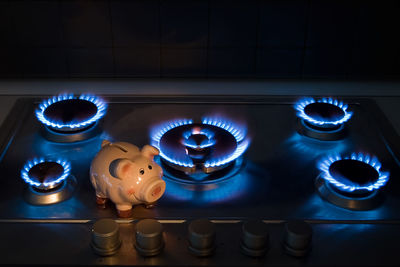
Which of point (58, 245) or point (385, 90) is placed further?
point (385, 90)

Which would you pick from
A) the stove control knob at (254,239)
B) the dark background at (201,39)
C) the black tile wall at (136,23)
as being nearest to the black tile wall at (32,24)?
the dark background at (201,39)

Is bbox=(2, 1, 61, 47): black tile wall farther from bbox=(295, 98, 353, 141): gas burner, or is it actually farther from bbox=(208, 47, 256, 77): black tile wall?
bbox=(295, 98, 353, 141): gas burner

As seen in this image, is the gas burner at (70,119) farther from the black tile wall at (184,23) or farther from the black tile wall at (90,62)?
the black tile wall at (184,23)

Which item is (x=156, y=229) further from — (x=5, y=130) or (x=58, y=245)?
(x=5, y=130)

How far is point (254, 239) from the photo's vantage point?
73 centimetres

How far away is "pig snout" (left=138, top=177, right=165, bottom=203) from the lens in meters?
0.80

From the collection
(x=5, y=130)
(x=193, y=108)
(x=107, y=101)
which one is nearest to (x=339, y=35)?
(x=193, y=108)

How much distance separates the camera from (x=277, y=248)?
762 mm

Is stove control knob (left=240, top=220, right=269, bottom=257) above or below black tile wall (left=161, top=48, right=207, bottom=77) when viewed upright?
below

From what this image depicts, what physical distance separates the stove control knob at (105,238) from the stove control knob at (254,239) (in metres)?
0.19

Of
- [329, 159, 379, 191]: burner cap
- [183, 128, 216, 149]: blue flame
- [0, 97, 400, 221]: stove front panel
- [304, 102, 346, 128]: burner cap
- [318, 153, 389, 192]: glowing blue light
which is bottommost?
[0, 97, 400, 221]: stove front panel

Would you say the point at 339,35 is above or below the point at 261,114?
above

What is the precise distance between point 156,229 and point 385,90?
29.4 inches

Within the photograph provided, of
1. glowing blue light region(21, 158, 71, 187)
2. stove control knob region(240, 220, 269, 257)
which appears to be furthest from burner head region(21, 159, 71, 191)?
stove control knob region(240, 220, 269, 257)
